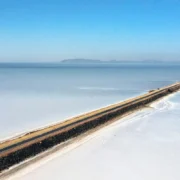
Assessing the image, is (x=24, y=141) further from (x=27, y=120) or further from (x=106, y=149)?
(x=27, y=120)

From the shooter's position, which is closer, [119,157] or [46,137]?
[119,157]

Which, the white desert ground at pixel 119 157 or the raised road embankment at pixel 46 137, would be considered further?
the raised road embankment at pixel 46 137

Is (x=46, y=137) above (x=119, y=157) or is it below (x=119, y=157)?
above

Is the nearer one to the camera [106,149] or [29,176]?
[29,176]

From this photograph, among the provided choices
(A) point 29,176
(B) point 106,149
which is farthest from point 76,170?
(B) point 106,149

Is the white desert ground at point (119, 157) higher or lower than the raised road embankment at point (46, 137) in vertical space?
lower

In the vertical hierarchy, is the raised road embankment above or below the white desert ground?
above

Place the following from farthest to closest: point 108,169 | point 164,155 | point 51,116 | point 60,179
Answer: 1. point 51,116
2. point 164,155
3. point 108,169
4. point 60,179

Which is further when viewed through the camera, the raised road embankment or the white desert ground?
the raised road embankment
